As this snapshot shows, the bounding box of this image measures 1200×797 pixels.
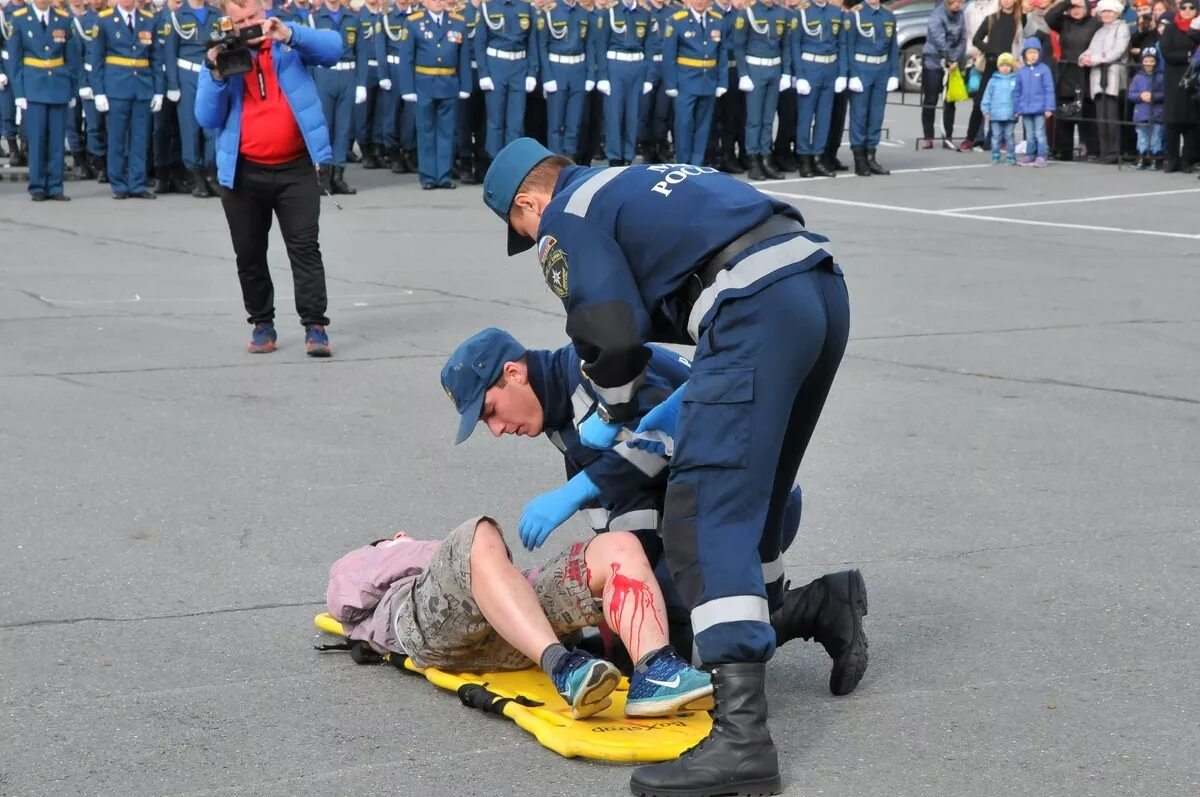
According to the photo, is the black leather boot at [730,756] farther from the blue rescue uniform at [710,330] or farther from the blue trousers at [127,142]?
the blue trousers at [127,142]

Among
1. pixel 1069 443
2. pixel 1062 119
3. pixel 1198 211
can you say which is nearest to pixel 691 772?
pixel 1069 443

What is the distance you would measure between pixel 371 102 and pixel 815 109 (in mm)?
5398

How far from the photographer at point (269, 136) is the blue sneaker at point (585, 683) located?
17.2 ft

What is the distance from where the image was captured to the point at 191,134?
722 inches

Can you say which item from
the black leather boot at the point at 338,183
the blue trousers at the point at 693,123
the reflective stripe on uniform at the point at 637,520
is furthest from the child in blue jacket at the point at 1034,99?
the reflective stripe on uniform at the point at 637,520

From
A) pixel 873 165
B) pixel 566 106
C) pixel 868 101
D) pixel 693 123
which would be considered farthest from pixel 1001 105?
pixel 566 106

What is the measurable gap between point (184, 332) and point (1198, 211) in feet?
33.3

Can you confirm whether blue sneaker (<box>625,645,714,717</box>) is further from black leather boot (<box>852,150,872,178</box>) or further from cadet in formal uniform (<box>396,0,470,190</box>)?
black leather boot (<box>852,150,872,178</box>)

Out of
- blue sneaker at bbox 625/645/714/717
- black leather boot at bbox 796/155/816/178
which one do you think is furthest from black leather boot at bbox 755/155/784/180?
blue sneaker at bbox 625/645/714/717

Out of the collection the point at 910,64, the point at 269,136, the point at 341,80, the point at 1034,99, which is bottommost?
the point at 269,136

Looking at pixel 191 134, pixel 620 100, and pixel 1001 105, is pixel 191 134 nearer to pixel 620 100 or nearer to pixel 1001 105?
pixel 620 100

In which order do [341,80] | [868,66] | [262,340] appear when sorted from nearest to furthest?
[262,340]
[341,80]
[868,66]

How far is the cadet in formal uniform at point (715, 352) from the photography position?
3.82 m

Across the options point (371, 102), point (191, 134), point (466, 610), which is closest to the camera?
point (466, 610)
